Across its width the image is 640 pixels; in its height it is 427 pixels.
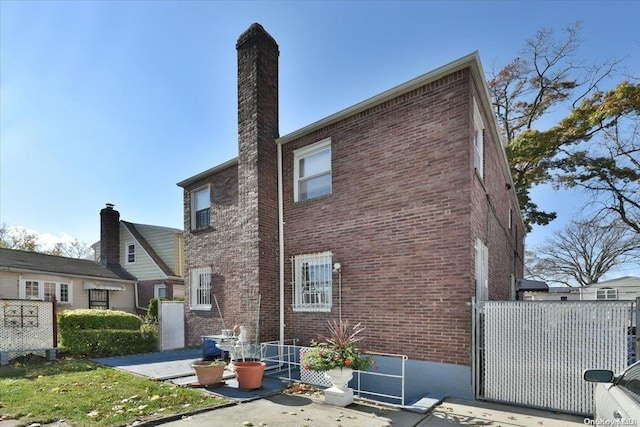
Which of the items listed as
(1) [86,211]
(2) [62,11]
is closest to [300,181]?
(2) [62,11]

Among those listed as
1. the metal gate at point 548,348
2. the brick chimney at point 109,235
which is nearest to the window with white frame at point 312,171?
the metal gate at point 548,348

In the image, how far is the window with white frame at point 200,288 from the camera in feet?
39.1

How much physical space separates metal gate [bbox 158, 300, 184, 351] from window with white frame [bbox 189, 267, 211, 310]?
784 millimetres

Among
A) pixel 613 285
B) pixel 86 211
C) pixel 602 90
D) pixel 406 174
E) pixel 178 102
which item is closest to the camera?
pixel 406 174

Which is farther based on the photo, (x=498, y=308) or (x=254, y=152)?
(x=254, y=152)

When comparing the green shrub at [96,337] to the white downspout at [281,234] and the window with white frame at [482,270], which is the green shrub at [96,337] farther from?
the window with white frame at [482,270]

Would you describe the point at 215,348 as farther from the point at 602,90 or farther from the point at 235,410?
the point at 602,90

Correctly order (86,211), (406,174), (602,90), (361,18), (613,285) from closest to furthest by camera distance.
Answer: (406,174) → (361,18) → (602,90) → (613,285) → (86,211)

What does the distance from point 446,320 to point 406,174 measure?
3.04 m

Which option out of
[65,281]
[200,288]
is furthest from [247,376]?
[65,281]

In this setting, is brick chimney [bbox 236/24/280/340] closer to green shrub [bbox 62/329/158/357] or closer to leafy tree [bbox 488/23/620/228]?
green shrub [bbox 62/329/158/357]

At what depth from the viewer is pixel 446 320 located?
21.9ft

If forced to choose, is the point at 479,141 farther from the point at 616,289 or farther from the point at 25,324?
the point at 616,289

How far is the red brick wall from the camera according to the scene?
6742 millimetres
